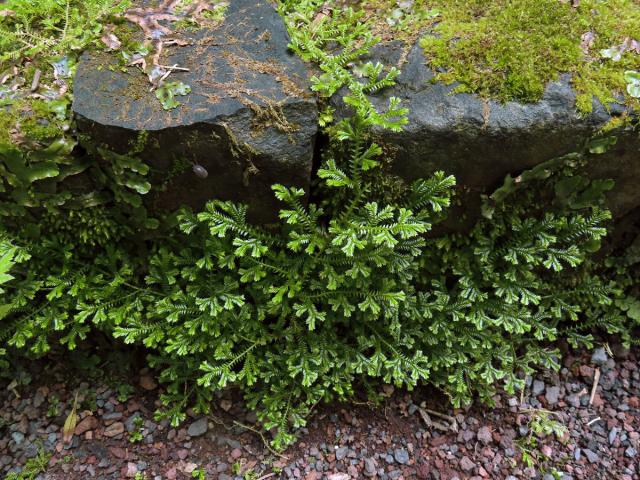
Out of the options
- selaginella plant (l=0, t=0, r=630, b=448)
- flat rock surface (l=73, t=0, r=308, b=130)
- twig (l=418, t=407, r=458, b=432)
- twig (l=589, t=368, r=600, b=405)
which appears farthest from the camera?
twig (l=589, t=368, r=600, b=405)

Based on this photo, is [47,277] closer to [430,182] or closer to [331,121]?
[331,121]

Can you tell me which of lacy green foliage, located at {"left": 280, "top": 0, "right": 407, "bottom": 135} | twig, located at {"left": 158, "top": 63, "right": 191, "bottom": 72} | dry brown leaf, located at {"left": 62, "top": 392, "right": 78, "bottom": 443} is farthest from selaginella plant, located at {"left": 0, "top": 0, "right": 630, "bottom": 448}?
twig, located at {"left": 158, "top": 63, "right": 191, "bottom": 72}

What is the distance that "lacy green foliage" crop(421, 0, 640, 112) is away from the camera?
9.59 ft

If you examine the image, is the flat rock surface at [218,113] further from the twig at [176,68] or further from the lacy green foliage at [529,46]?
the lacy green foliage at [529,46]

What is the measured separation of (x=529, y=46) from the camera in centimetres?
301

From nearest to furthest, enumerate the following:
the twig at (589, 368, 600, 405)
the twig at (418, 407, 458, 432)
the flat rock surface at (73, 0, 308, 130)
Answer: the flat rock surface at (73, 0, 308, 130), the twig at (418, 407, 458, 432), the twig at (589, 368, 600, 405)

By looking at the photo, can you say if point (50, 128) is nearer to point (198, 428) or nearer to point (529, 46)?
point (198, 428)

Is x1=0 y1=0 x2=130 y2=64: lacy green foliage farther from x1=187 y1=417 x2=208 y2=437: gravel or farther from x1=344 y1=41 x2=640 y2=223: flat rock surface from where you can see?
x1=187 y1=417 x2=208 y2=437: gravel

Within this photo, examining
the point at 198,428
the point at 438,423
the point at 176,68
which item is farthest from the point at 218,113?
the point at 438,423

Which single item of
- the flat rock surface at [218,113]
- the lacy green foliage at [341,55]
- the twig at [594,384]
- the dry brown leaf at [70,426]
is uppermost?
the lacy green foliage at [341,55]

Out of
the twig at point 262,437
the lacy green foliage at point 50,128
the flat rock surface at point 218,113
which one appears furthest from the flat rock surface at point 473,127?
the twig at point 262,437

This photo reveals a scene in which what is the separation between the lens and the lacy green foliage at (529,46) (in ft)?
9.59

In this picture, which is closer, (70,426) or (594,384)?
(70,426)

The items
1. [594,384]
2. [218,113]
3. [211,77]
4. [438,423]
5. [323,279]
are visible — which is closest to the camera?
[218,113]
